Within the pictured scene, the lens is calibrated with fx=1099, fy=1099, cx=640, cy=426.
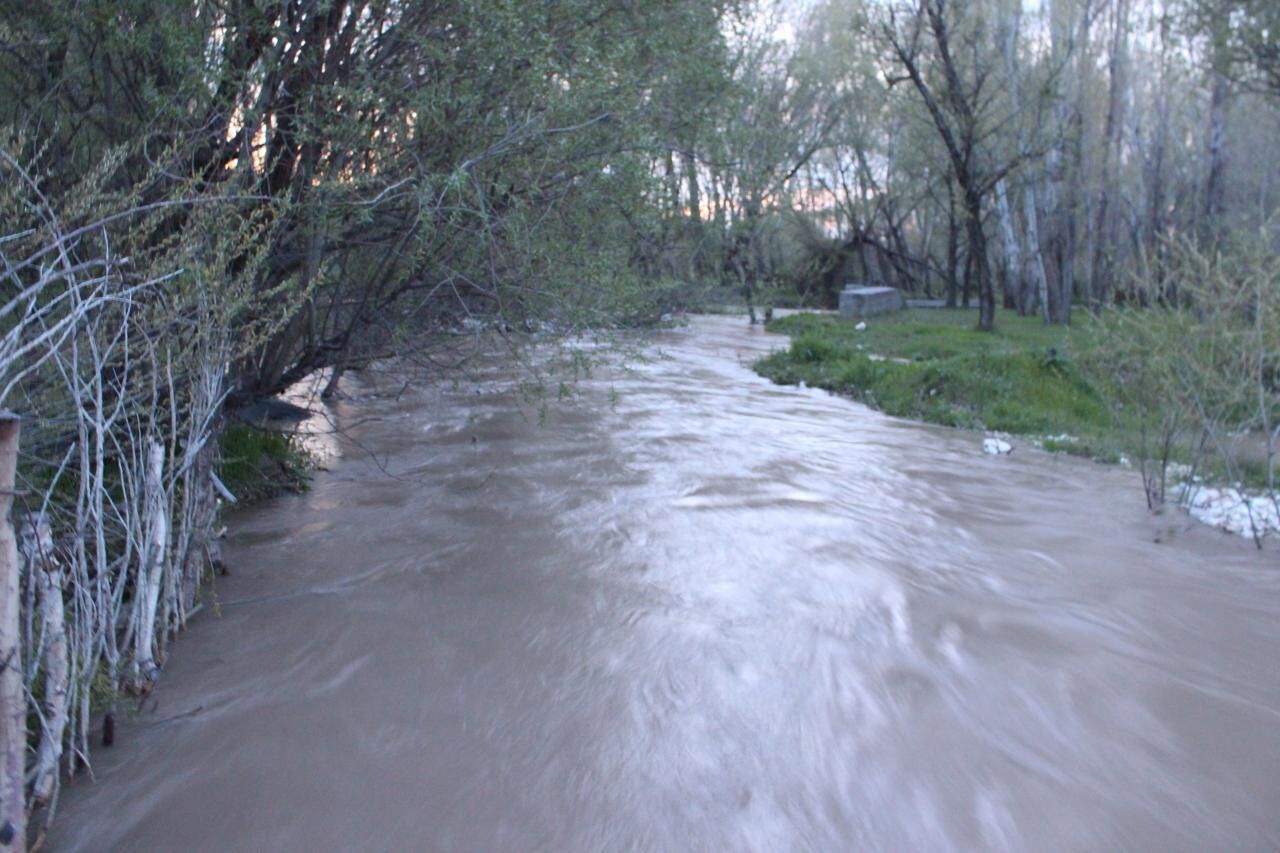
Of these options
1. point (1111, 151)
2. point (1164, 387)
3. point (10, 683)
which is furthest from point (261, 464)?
point (1111, 151)

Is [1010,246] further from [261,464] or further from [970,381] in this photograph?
Answer: [261,464]

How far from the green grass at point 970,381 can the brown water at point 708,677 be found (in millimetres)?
2870

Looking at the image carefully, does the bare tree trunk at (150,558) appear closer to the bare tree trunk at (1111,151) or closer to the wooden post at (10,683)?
the wooden post at (10,683)

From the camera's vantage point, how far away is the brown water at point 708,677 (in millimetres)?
3834

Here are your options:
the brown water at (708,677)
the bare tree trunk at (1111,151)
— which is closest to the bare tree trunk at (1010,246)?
the bare tree trunk at (1111,151)

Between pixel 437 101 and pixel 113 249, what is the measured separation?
2086 mm

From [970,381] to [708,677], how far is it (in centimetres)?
859

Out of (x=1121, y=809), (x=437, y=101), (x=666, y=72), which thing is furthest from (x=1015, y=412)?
(x=1121, y=809)

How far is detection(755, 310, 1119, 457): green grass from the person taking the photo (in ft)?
37.3

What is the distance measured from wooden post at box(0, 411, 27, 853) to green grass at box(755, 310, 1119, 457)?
26.7ft

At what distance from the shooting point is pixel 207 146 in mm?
6520

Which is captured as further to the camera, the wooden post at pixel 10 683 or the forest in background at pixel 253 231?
the forest in background at pixel 253 231

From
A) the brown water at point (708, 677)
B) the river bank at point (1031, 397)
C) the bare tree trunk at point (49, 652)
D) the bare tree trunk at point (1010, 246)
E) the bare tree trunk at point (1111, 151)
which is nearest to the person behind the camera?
the bare tree trunk at point (49, 652)

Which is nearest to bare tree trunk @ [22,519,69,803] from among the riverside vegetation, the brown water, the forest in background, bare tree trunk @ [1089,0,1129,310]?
the forest in background
